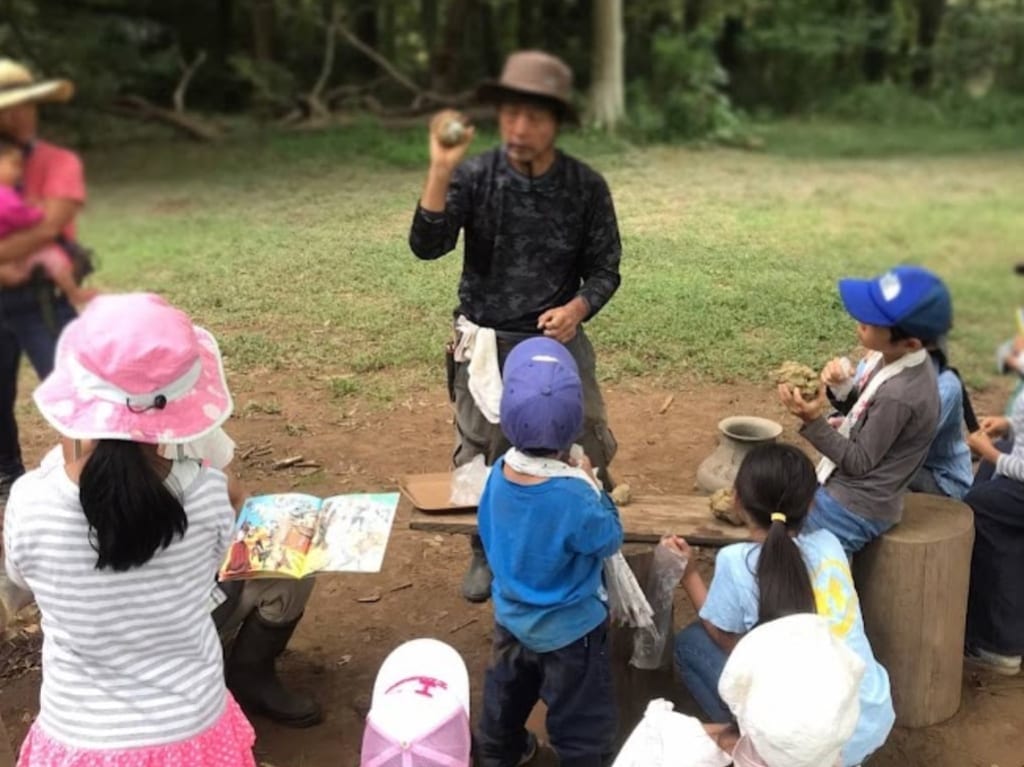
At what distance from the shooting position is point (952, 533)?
290 centimetres

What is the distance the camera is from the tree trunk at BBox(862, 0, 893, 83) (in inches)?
94.8

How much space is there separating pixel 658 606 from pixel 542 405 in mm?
955

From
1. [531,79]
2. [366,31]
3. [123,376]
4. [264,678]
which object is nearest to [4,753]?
[264,678]

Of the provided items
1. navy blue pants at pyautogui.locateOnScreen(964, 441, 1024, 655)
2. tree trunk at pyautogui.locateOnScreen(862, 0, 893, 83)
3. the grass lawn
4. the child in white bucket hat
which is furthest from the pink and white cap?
navy blue pants at pyautogui.locateOnScreen(964, 441, 1024, 655)

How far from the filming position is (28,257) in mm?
1933

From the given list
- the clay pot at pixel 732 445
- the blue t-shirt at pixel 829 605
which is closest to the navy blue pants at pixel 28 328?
the blue t-shirt at pixel 829 605

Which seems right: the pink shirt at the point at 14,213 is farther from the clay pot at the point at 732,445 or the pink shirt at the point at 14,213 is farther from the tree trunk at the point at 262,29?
the clay pot at the point at 732,445

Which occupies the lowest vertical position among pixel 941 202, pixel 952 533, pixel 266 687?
pixel 266 687

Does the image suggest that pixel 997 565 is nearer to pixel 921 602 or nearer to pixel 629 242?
pixel 921 602

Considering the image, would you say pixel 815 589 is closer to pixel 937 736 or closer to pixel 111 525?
pixel 937 736

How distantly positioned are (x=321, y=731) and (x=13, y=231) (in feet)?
5.63

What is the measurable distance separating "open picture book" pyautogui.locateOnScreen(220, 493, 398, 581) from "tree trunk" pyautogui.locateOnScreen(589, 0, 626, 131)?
1.16 metres

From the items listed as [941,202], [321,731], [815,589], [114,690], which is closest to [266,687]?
[321,731]

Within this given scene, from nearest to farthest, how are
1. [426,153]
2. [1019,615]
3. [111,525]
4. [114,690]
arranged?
[111,525] → [114,690] → [426,153] → [1019,615]
